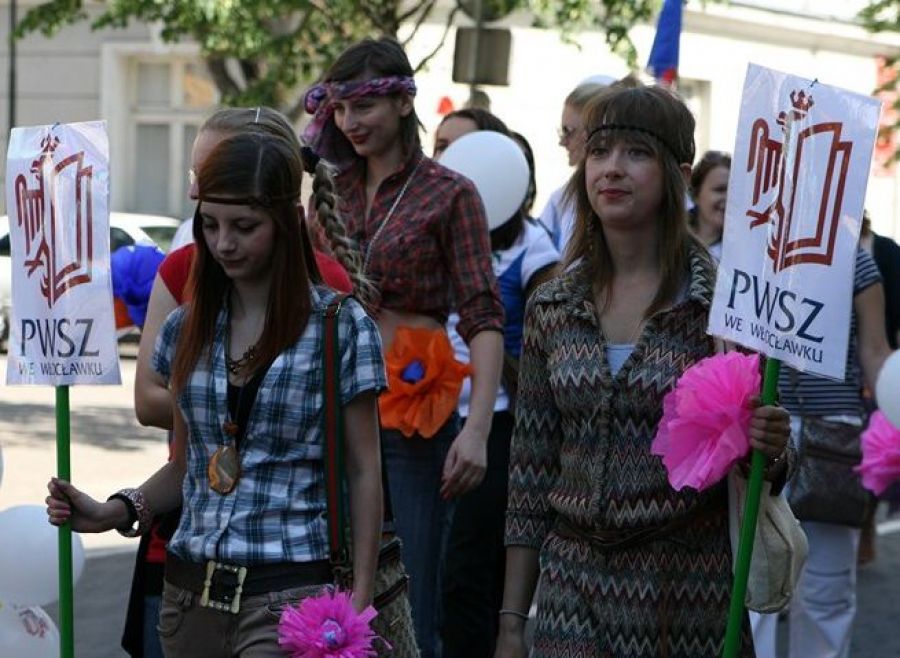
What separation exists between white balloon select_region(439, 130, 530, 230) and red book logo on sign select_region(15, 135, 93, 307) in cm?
261

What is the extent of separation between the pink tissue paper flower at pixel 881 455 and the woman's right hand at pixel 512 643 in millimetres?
1931

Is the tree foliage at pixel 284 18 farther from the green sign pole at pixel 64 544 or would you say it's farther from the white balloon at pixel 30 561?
the green sign pole at pixel 64 544

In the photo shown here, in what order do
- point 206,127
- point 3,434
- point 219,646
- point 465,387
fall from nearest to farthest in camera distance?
point 219,646
point 206,127
point 465,387
point 3,434

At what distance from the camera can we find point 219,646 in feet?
11.7

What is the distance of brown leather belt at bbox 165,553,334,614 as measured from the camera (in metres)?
3.54

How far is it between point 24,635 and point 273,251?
5.18ft

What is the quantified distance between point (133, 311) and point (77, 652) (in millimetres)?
2704

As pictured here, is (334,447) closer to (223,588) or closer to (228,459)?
(228,459)

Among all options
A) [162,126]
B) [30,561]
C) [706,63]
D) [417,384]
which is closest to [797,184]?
[417,384]

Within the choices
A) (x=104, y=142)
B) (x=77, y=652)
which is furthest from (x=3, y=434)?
(x=104, y=142)

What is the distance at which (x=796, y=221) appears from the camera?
3.67 m

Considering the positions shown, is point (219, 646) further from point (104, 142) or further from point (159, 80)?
point (159, 80)

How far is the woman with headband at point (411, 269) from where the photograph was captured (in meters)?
5.17

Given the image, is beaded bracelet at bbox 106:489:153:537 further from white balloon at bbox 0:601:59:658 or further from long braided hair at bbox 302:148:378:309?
white balloon at bbox 0:601:59:658
